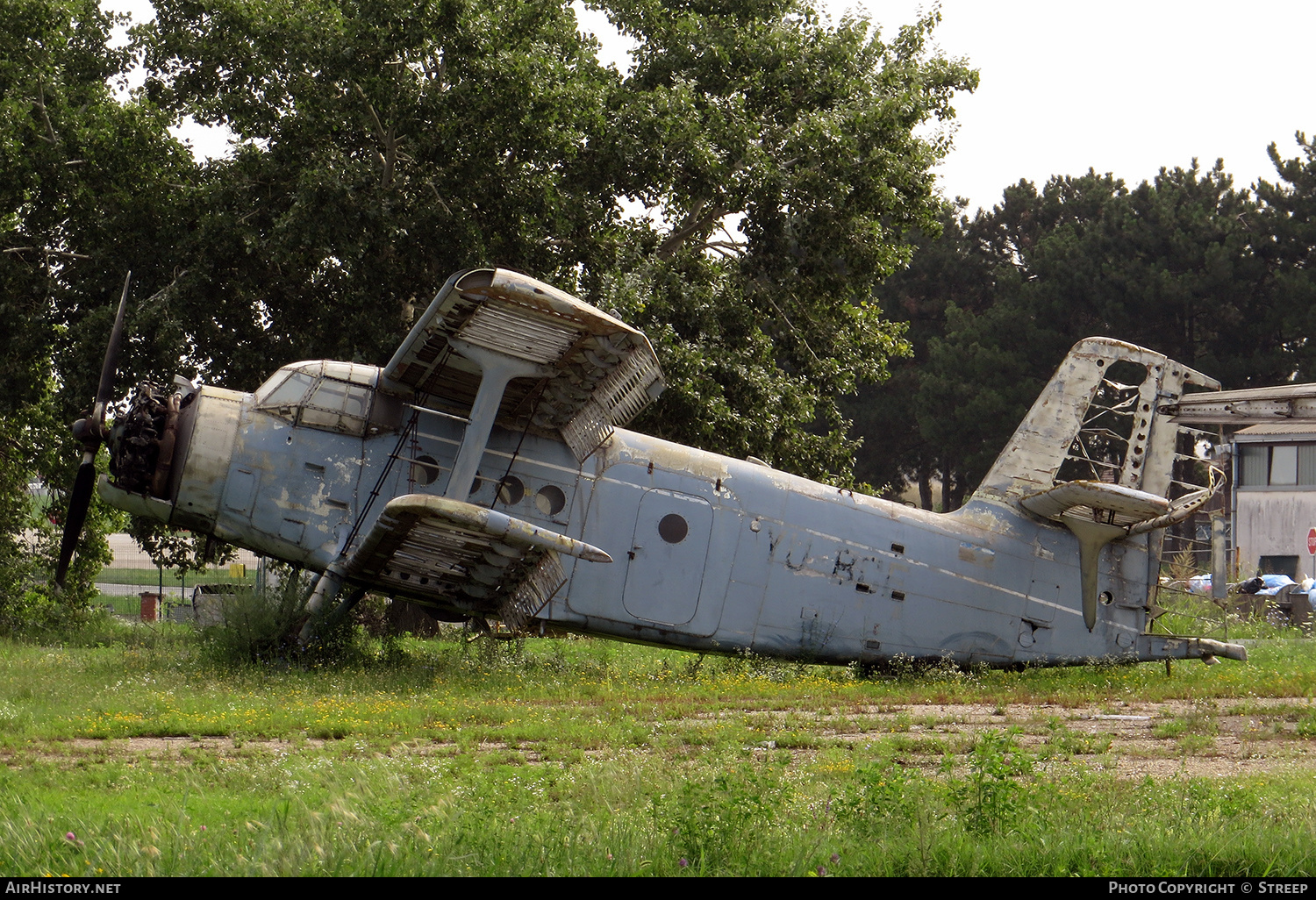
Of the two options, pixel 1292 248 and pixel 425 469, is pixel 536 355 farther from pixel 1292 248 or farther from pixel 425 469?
pixel 1292 248

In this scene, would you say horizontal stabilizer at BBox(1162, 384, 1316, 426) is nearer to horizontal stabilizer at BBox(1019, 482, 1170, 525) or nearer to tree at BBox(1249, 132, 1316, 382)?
horizontal stabilizer at BBox(1019, 482, 1170, 525)

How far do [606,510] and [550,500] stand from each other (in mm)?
677

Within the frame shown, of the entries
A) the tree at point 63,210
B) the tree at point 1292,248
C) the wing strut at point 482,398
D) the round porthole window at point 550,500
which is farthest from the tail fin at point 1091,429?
the tree at point 1292,248

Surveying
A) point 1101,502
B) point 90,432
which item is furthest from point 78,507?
point 1101,502

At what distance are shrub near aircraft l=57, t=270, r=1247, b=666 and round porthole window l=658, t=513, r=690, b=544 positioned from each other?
31mm

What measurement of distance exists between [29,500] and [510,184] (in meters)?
10.8

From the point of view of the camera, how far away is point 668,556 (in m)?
13.8

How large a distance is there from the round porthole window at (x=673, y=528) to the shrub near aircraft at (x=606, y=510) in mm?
31

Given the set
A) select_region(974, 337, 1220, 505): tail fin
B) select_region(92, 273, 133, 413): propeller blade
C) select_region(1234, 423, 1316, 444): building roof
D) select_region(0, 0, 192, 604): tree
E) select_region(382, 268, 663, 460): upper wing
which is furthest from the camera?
select_region(1234, 423, 1316, 444): building roof

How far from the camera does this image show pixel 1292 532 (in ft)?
140

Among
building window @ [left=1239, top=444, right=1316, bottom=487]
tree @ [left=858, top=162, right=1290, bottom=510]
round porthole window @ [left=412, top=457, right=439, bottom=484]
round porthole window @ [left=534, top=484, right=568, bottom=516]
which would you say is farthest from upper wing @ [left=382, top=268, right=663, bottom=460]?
tree @ [left=858, top=162, right=1290, bottom=510]

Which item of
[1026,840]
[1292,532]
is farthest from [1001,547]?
[1292,532]

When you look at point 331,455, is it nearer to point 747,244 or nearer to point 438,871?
point 438,871

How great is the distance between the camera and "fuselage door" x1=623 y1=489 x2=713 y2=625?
13734mm
